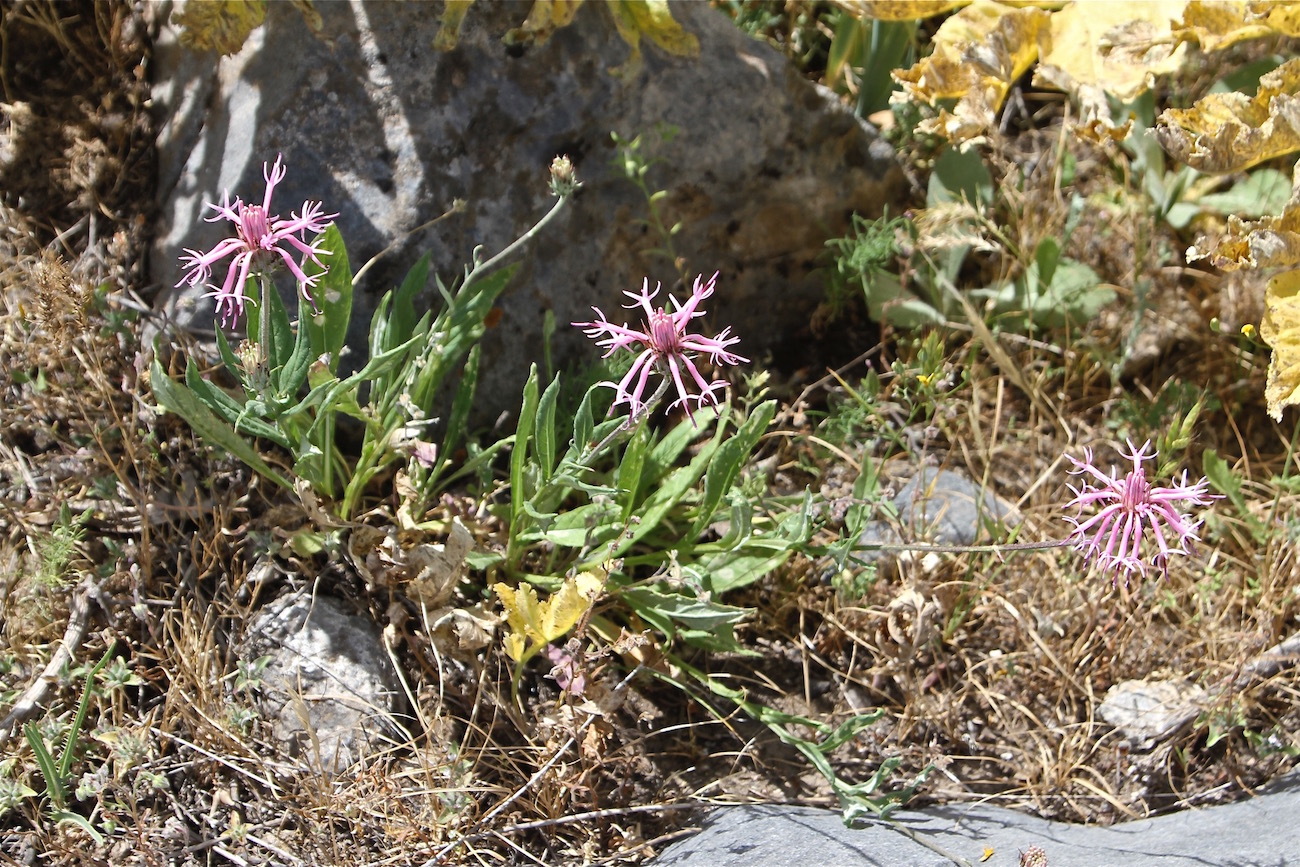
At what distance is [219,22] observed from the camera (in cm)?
245

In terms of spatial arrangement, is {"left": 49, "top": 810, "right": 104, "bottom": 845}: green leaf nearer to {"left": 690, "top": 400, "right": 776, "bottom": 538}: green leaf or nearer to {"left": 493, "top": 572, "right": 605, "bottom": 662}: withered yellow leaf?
{"left": 493, "top": 572, "right": 605, "bottom": 662}: withered yellow leaf

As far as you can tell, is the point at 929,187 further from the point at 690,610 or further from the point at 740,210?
the point at 690,610

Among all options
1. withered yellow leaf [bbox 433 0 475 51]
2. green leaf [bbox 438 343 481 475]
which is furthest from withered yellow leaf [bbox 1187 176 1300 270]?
withered yellow leaf [bbox 433 0 475 51]

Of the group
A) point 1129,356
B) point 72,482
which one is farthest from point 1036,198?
point 72,482

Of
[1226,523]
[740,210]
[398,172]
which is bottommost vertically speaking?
[1226,523]

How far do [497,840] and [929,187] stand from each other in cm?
210

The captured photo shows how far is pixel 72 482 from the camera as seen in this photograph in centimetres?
251

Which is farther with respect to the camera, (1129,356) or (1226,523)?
(1129,356)

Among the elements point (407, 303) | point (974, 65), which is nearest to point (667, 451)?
point (407, 303)

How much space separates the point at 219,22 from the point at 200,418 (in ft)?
3.09

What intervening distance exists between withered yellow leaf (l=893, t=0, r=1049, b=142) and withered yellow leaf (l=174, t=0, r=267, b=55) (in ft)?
5.19

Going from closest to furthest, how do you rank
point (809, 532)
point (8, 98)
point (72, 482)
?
point (809, 532) < point (72, 482) < point (8, 98)

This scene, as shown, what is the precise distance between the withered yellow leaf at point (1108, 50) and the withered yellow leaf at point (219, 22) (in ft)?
6.47

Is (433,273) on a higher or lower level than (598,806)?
higher
